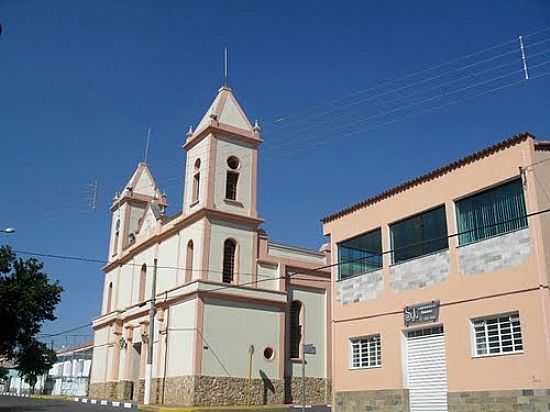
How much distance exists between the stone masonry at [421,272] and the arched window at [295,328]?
15.4 metres

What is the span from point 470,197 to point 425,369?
5196 millimetres

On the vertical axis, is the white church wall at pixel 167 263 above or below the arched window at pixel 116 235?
below

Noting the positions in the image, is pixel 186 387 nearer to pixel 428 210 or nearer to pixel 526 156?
pixel 428 210

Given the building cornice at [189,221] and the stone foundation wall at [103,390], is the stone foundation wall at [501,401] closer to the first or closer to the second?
the building cornice at [189,221]

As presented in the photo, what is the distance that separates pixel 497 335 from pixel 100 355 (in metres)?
33.2

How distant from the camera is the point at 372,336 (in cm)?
2073

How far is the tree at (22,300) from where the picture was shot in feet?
102

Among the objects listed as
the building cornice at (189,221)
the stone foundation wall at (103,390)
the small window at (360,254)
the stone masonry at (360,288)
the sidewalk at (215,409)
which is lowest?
the sidewalk at (215,409)

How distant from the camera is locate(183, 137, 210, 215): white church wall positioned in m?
32.9

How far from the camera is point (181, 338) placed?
31.2 metres

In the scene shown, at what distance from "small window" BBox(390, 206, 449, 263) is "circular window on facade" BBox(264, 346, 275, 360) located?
537 inches

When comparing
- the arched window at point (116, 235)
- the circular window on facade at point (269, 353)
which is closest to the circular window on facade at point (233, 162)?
the circular window on facade at point (269, 353)

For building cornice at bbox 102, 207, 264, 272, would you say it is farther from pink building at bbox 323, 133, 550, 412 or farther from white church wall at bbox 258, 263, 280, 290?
pink building at bbox 323, 133, 550, 412

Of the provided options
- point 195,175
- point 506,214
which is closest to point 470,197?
point 506,214
